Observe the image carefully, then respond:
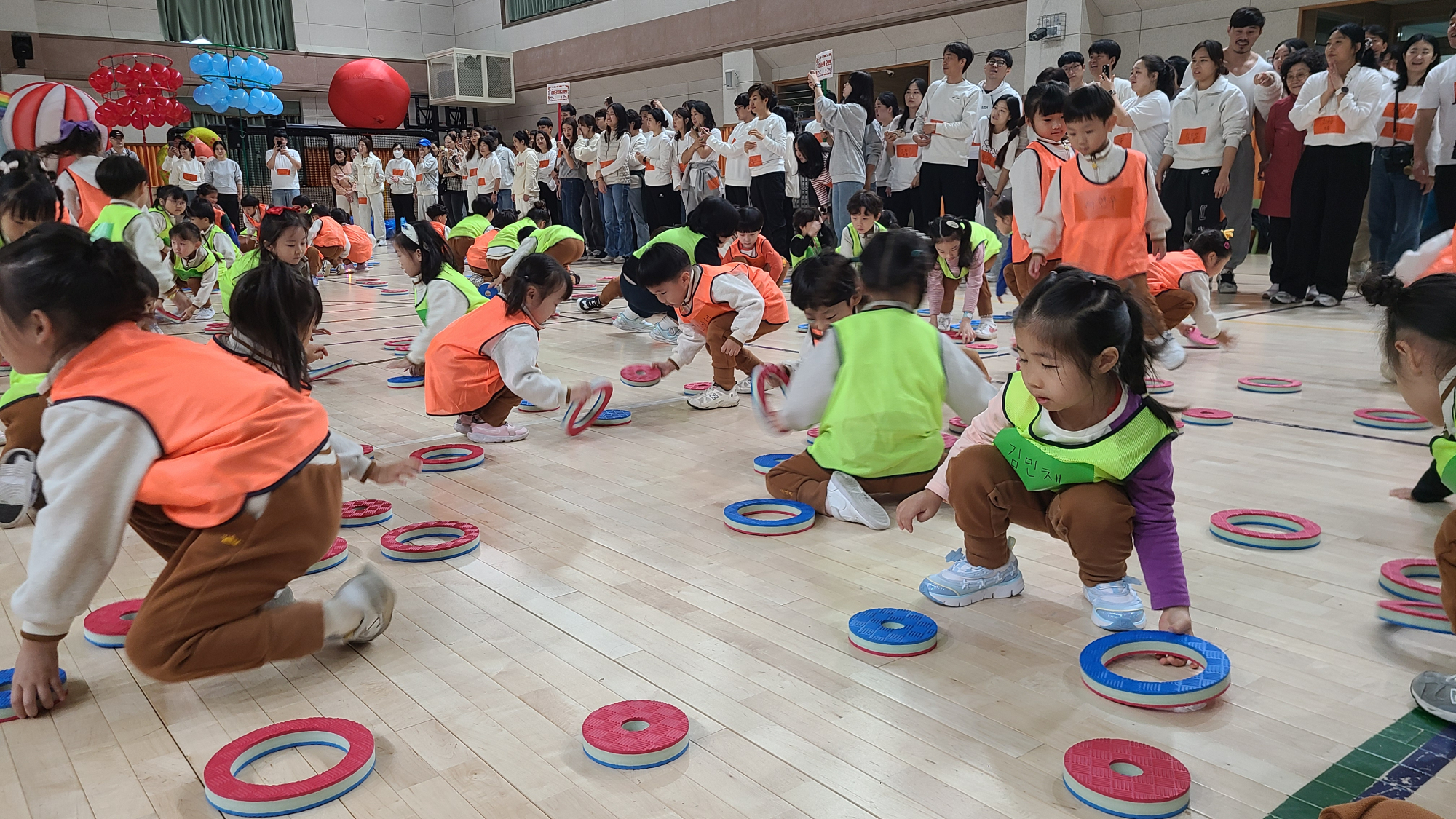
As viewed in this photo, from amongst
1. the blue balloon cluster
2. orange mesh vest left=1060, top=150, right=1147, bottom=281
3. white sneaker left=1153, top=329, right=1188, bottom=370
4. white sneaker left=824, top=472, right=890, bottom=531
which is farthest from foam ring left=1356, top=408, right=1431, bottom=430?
the blue balloon cluster

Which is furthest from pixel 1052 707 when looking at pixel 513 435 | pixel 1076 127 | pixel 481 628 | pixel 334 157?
pixel 334 157

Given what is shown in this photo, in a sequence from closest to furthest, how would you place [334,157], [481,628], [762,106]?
[481,628]
[762,106]
[334,157]

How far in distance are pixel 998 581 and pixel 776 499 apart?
922mm

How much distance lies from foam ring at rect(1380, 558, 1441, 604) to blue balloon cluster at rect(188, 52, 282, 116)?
690 inches

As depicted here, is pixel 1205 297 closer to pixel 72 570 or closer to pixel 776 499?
pixel 776 499

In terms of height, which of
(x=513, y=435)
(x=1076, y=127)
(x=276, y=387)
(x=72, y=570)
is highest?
(x=1076, y=127)

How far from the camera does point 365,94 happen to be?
18.0 metres

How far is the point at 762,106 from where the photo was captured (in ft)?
31.6

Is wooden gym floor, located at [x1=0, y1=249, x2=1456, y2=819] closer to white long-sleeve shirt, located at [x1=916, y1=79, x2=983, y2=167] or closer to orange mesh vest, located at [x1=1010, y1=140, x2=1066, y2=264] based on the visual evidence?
orange mesh vest, located at [x1=1010, y1=140, x2=1066, y2=264]

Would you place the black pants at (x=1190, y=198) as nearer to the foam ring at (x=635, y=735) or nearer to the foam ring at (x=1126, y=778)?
the foam ring at (x=1126, y=778)

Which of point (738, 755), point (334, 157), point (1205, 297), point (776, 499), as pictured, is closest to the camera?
point (738, 755)

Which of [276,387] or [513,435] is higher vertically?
[276,387]

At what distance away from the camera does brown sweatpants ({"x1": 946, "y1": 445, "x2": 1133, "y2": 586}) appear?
7.13ft

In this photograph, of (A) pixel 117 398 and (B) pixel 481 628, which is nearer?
(A) pixel 117 398
